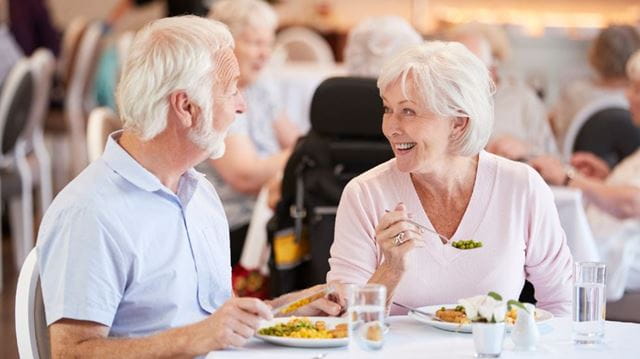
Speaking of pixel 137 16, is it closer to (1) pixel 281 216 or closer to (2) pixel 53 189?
(2) pixel 53 189

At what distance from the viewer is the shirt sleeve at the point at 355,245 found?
2.67m

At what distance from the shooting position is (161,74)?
2.27 metres

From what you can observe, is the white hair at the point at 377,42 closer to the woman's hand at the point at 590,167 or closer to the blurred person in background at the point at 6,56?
the woman's hand at the point at 590,167

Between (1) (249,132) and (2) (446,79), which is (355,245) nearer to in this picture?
(2) (446,79)

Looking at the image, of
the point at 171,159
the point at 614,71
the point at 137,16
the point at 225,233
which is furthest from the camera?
the point at 137,16

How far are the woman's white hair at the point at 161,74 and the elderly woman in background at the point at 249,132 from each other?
1926mm

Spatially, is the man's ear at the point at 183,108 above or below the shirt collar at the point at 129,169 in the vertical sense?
above

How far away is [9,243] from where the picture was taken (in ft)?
23.9

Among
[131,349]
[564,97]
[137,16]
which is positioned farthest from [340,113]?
[137,16]

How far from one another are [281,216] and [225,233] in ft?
4.66

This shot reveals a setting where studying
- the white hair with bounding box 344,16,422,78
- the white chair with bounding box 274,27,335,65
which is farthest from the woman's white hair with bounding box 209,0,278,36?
the white chair with bounding box 274,27,335,65

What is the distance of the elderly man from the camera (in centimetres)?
216

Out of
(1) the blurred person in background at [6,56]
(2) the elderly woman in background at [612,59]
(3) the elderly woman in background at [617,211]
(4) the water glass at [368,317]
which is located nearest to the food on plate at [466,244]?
(4) the water glass at [368,317]

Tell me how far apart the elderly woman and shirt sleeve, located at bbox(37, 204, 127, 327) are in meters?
0.61
